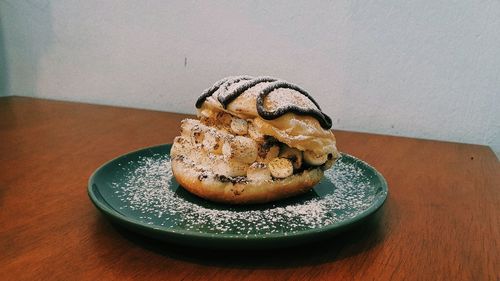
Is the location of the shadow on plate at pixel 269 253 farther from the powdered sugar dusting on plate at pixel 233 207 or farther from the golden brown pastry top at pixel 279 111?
the golden brown pastry top at pixel 279 111

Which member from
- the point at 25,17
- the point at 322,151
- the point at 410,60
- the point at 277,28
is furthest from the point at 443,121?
the point at 25,17

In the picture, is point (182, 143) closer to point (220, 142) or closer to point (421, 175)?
point (220, 142)

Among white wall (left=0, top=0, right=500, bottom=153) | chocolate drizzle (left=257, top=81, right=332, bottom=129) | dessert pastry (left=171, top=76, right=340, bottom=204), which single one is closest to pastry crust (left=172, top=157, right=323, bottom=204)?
dessert pastry (left=171, top=76, right=340, bottom=204)

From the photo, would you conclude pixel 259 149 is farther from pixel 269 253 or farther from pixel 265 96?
pixel 269 253

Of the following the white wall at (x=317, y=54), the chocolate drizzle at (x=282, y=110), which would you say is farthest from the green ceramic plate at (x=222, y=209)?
the white wall at (x=317, y=54)

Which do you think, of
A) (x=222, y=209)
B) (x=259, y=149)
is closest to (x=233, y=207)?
(x=222, y=209)

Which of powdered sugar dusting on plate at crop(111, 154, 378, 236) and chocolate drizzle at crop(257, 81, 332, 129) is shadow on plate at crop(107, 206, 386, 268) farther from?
chocolate drizzle at crop(257, 81, 332, 129)

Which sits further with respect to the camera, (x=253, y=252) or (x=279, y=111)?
(x=279, y=111)
